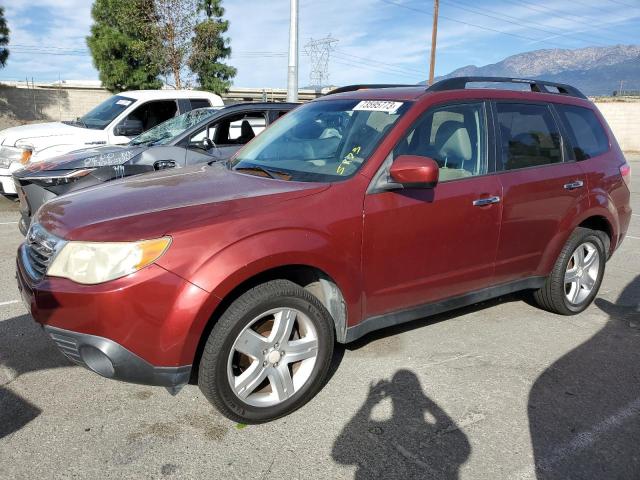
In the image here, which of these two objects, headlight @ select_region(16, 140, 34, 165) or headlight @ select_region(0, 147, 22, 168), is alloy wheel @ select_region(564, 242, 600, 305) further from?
headlight @ select_region(0, 147, 22, 168)

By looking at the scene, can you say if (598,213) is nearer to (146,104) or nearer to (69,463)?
(69,463)

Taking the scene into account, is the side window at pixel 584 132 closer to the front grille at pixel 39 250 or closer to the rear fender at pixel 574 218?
the rear fender at pixel 574 218

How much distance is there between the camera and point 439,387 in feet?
10.6

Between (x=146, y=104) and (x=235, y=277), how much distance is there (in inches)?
292

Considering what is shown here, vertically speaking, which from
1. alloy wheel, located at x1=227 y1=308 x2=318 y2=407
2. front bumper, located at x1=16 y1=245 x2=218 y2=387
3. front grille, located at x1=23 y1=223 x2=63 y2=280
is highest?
front grille, located at x1=23 y1=223 x2=63 y2=280

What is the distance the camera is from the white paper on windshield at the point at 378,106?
135 inches

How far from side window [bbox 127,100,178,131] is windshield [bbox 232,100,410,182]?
18.5 ft

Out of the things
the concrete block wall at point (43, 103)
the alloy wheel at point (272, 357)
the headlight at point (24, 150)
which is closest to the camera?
the alloy wheel at point (272, 357)

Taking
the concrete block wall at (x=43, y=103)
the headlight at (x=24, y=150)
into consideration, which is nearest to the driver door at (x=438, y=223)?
the headlight at (x=24, y=150)

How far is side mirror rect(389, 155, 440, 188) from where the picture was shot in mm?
2938

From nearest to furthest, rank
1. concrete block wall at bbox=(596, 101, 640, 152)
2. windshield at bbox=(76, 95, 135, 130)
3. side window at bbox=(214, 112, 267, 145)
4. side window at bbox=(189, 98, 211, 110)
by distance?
side window at bbox=(214, 112, 267, 145), windshield at bbox=(76, 95, 135, 130), side window at bbox=(189, 98, 211, 110), concrete block wall at bbox=(596, 101, 640, 152)

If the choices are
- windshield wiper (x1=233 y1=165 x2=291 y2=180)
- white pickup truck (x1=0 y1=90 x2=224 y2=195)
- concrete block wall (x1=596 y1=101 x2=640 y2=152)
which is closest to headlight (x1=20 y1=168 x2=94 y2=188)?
white pickup truck (x1=0 y1=90 x2=224 y2=195)

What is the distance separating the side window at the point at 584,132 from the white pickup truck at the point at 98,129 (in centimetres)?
661

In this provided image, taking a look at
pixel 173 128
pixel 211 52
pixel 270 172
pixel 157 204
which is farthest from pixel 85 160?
pixel 211 52
